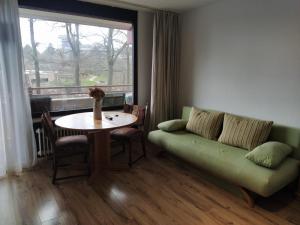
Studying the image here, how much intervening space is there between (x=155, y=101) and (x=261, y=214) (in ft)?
7.76

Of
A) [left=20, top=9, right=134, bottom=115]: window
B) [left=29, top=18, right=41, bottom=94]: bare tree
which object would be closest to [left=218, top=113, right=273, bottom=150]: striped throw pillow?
[left=20, top=9, right=134, bottom=115]: window

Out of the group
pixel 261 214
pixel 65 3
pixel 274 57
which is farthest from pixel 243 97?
pixel 65 3

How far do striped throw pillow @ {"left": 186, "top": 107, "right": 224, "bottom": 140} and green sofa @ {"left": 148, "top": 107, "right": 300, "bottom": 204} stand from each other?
0.35 ft

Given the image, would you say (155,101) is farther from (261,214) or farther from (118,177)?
(261,214)

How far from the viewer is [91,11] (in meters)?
3.28

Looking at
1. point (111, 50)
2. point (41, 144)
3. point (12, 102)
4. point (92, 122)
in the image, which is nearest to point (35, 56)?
point (111, 50)

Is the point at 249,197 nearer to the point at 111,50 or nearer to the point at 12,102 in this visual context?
the point at 12,102

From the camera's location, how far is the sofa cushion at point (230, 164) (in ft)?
6.79

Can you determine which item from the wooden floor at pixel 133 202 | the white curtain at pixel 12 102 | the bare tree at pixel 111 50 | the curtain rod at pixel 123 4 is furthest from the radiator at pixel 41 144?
the bare tree at pixel 111 50

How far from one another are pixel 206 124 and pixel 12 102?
2608mm

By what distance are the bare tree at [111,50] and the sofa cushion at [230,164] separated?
2541 mm

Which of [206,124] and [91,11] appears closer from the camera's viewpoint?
[206,124]

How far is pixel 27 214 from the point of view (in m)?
2.08

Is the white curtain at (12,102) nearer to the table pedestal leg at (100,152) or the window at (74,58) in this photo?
the window at (74,58)
